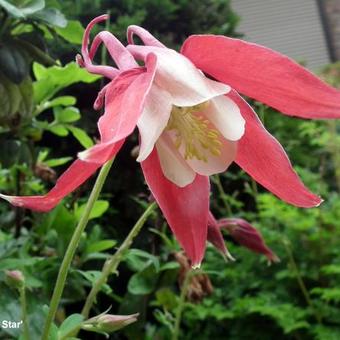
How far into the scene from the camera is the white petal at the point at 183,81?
1.40 ft

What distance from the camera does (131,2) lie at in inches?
73.0

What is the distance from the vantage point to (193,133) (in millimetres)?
483

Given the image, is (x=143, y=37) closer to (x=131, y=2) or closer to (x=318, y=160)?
(x=131, y=2)

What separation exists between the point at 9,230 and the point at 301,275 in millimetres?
729

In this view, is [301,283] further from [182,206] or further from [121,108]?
[121,108]

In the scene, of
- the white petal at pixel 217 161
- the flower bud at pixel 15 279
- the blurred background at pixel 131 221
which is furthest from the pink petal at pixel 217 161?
the blurred background at pixel 131 221

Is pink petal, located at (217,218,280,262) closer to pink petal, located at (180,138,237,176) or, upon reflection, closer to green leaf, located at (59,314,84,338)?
green leaf, located at (59,314,84,338)

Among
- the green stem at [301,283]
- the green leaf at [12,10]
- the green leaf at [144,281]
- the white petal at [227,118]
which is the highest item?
the white petal at [227,118]

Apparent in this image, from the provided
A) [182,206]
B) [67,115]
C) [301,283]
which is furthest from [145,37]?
[301,283]

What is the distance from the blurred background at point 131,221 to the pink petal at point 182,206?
318mm

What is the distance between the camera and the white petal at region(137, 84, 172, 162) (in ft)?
1.33

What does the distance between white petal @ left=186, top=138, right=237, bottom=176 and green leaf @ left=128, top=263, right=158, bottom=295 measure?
539 mm

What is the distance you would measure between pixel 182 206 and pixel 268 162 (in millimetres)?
72

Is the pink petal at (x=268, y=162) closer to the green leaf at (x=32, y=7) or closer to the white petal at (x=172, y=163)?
the white petal at (x=172, y=163)
